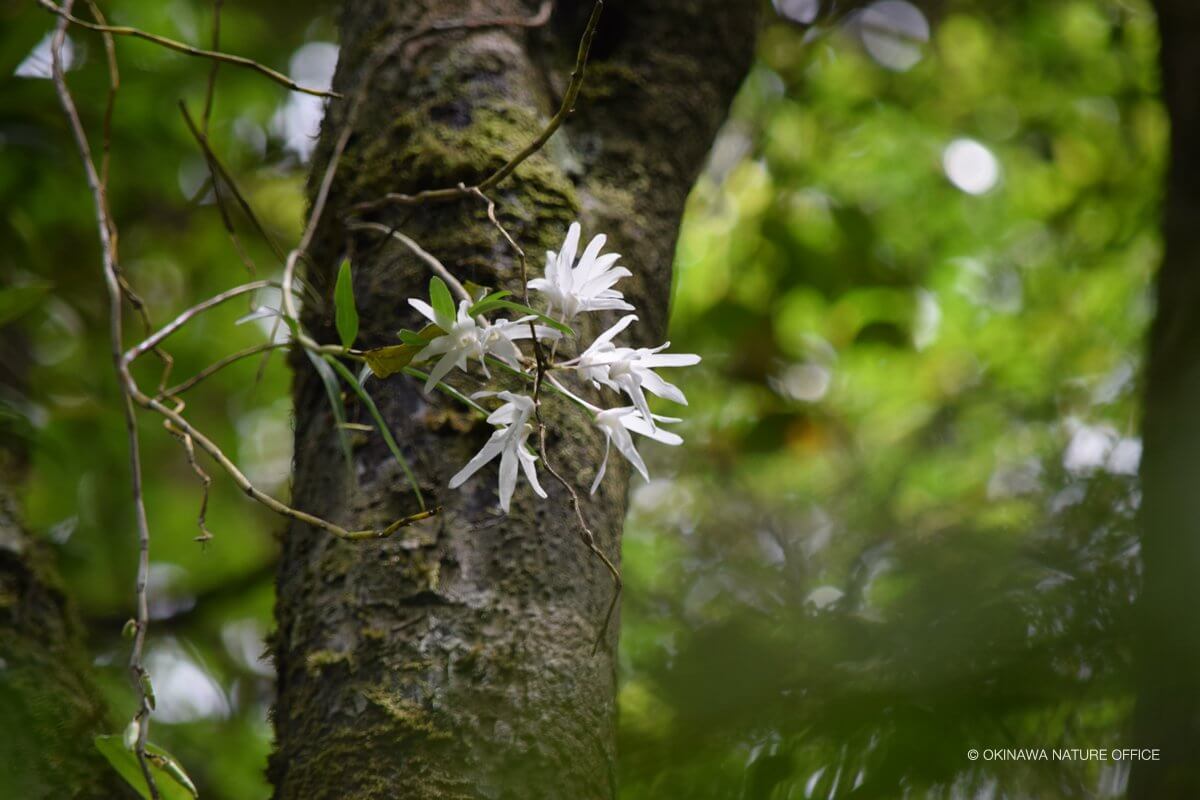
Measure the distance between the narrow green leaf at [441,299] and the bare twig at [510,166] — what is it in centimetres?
24

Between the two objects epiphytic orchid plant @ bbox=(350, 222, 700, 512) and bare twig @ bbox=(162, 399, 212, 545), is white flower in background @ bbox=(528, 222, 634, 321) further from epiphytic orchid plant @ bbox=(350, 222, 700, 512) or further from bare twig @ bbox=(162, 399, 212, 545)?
bare twig @ bbox=(162, 399, 212, 545)

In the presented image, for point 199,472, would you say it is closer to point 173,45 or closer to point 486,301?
point 486,301

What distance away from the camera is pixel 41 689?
44.1 inches

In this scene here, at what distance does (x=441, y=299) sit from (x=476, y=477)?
27 centimetres

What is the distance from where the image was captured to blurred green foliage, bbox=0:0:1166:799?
789mm

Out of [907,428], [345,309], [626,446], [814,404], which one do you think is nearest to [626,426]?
[626,446]

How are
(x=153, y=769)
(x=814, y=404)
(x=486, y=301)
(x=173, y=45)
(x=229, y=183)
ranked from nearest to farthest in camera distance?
(x=486, y=301) < (x=153, y=769) < (x=173, y=45) < (x=229, y=183) < (x=814, y=404)

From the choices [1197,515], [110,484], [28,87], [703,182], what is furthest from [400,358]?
[703,182]

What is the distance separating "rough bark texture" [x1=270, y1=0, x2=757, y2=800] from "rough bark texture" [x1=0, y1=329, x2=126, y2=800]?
0.26 meters

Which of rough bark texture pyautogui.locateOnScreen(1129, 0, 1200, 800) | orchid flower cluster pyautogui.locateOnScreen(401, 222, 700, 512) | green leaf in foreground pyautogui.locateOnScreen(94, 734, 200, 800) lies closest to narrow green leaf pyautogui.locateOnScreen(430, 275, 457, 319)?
orchid flower cluster pyautogui.locateOnScreen(401, 222, 700, 512)

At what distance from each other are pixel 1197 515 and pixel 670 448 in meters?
2.11

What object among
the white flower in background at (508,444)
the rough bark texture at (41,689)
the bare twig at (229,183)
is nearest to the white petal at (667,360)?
the white flower in background at (508,444)

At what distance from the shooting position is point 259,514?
2.84 meters

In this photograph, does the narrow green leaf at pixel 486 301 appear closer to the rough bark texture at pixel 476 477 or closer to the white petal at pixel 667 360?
the white petal at pixel 667 360
